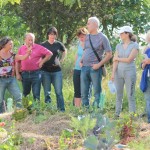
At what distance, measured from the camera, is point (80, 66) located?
8289 mm

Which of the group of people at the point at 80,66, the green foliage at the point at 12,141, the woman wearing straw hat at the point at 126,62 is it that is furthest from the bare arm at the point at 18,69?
the green foliage at the point at 12,141

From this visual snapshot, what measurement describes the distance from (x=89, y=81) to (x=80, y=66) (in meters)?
0.41

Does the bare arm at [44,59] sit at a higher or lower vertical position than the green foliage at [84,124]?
higher

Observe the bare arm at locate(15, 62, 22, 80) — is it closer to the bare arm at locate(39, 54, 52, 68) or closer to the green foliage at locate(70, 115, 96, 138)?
the bare arm at locate(39, 54, 52, 68)

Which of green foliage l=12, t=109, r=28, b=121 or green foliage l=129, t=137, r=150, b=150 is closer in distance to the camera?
green foliage l=129, t=137, r=150, b=150

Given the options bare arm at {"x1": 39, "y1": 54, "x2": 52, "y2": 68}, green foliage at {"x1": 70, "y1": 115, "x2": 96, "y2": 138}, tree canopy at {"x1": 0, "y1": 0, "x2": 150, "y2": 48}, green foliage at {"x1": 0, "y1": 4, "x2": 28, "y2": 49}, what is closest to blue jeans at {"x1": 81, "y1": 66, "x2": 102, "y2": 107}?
bare arm at {"x1": 39, "y1": 54, "x2": 52, "y2": 68}

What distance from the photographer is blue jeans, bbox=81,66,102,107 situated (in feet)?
25.6

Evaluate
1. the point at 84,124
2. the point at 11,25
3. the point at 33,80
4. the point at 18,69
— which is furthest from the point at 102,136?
the point at 11,25

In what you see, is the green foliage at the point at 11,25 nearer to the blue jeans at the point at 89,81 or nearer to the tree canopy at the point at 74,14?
the tree canopy at the point at 74,14

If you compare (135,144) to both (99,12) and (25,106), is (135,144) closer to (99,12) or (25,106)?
(25,106)

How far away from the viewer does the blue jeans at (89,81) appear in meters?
7.80

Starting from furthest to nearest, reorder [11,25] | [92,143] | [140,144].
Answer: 1. [11,25]
2. [140,144]
3. [92,143]

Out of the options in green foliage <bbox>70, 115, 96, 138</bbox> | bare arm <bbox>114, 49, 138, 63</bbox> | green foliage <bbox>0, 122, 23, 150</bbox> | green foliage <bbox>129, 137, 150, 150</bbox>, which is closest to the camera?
green foliage <bbox>0, 122, 23, 150</bbox>

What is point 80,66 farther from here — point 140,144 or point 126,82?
point 140,144
